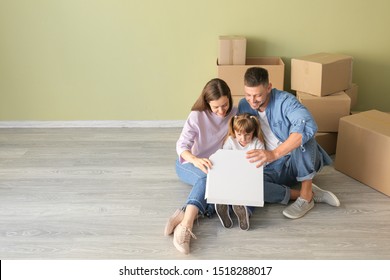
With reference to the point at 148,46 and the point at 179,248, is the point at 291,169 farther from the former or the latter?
the point at 148,46

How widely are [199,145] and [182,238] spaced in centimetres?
53

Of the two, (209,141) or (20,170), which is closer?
(209,141)

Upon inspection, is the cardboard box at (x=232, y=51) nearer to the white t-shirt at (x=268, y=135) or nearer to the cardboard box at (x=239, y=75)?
the cardboard box at (x=239, y=75)

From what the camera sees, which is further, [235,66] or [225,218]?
[235,66]

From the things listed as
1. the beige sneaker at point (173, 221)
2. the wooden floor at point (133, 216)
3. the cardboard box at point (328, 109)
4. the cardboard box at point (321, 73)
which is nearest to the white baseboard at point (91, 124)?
the wooden floor at point (133, 216)

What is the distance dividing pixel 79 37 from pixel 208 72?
962mm

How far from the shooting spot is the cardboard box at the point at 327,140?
108 inches

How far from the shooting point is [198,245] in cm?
191

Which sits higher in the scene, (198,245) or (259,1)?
(259,1)

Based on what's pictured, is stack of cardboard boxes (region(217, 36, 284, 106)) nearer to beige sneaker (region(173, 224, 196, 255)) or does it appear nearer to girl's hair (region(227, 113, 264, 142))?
girl's hair (region(227, 113, 264, 142))

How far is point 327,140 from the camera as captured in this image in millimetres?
2756

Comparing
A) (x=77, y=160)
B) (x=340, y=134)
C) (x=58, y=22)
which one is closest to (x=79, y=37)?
(x=58, y=22)

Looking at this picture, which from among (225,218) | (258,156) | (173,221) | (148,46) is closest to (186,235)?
(173,221)

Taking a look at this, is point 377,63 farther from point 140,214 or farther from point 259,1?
point 140,214
